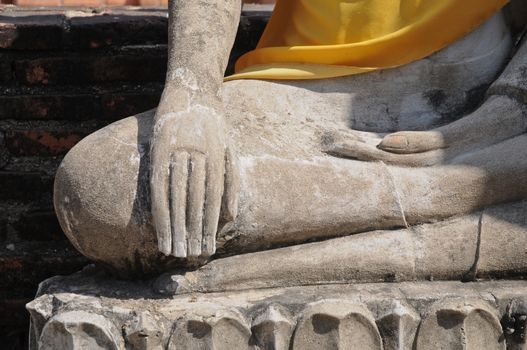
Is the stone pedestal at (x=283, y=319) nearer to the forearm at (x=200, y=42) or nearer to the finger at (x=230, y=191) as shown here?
the finger at (x=230, y=191)

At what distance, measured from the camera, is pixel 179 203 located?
1896 mm

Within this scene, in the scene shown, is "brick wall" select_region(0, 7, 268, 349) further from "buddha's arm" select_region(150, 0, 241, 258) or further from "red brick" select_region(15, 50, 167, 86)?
"buddha's arm" select_region(150, 0, 241, 258)

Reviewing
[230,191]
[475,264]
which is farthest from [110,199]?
[475,264]

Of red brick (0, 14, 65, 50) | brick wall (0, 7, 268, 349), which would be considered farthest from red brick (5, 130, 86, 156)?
red brick (0, 14, 65, 50)

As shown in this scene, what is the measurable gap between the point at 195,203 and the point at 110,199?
0.50ft

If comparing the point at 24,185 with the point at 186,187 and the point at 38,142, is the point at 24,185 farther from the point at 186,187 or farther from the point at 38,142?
the point at 186,187

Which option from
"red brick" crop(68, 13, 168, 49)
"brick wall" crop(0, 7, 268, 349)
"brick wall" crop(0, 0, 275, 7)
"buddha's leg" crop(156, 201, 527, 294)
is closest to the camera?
"buddha's leg" crop(156, 201, 527, 294)

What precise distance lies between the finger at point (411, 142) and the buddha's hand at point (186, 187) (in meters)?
0.37

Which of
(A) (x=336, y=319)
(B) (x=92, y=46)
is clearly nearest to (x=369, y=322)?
(A) (x=336, y=319)

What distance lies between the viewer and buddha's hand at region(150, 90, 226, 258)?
190 cm

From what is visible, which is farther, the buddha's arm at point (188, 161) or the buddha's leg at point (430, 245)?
the buddha's leg at point (430, 245)

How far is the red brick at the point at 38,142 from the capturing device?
9.12 ft

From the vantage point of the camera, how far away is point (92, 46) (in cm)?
286

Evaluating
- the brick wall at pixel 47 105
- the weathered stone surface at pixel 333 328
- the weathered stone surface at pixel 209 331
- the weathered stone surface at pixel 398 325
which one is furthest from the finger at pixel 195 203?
the brick wall at pixel 47 105
